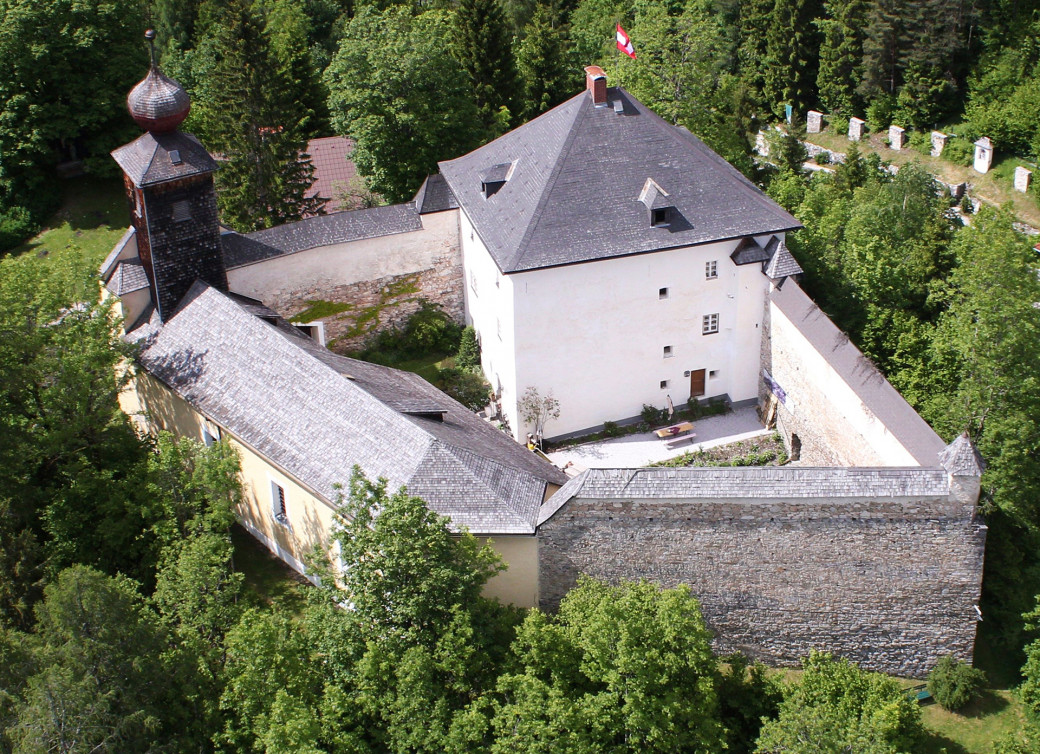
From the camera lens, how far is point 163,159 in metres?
36.5

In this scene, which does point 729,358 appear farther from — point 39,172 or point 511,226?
point 39,172

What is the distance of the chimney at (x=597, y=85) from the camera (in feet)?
126

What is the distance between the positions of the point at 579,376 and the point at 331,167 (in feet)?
72.7

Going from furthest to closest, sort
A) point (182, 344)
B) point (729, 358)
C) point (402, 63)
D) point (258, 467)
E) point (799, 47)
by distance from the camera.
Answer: point (799, 47)
point (402, 63)
point (729, 358)
point (182, 344)
point (258, 467)

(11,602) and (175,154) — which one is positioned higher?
(175,154)

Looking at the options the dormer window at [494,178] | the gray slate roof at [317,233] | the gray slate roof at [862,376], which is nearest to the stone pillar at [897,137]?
the gray slate roof at [862,376]

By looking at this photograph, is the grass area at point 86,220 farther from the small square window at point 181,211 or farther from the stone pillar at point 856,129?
the stone pillar at point 856,129

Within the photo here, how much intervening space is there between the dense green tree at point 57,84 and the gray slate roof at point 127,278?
19910 millimetres

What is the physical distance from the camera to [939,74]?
61250mm

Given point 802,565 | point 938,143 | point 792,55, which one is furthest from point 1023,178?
point 802,565

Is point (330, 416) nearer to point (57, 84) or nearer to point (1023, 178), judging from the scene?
point (57, 84)

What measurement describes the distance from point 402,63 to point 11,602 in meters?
25.0

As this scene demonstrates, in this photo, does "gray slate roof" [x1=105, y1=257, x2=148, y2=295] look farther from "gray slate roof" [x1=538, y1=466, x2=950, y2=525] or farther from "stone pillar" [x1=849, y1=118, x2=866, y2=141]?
"stone pillar" [x1=849, y1=118, x2=866, y2=141]

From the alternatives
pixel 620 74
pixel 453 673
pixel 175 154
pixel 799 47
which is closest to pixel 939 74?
pixel 799 47
